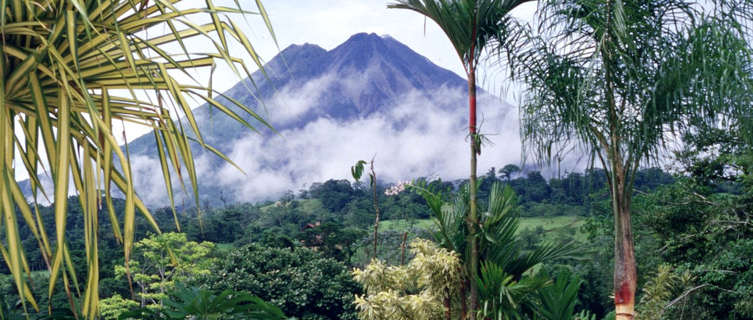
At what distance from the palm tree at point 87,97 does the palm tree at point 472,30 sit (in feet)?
4.87

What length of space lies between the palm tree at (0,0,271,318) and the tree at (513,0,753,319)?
1887mm

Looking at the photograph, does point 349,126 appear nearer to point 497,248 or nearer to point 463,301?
point 463,301

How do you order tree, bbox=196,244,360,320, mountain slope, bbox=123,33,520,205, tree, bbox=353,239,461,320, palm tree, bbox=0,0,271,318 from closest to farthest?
palm tree, bbox=0,0,271,318 → tree, bbox=353,239,461,320 → tree, bbox=196,244,360,320 → mountain slope, bbox=123,33,520,205

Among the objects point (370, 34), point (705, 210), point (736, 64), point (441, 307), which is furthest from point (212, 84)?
point (370, 34)

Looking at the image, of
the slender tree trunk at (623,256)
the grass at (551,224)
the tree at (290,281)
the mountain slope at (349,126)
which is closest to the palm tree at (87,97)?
the slender tree trunk at (623,256)

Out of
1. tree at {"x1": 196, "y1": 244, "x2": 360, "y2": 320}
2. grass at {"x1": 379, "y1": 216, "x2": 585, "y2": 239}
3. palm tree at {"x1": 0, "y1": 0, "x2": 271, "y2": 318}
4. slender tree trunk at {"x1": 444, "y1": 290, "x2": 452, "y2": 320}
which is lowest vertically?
tree at {"x1": 196, "y1": 244, "x2": 360, "y2": 320}

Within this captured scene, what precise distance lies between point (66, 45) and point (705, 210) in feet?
26.3

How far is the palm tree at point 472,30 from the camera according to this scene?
3064mm

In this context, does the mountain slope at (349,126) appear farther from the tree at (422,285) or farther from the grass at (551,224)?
the tree at (422,285)

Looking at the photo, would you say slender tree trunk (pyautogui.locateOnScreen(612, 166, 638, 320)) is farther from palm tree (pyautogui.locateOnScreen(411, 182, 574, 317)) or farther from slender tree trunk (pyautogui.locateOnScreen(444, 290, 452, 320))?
slender tree trunk (pyautogui.locateOnScreen(444, 290, 452, 320))

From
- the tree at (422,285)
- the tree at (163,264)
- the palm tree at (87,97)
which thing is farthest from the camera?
the tree at (163,264)

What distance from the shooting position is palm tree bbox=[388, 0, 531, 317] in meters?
3.06

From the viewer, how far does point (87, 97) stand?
127cm

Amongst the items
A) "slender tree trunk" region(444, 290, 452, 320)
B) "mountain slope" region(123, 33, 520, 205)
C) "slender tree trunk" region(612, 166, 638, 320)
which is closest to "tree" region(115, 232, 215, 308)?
"slender tree trunk" region(444, 290, 452, 320)
